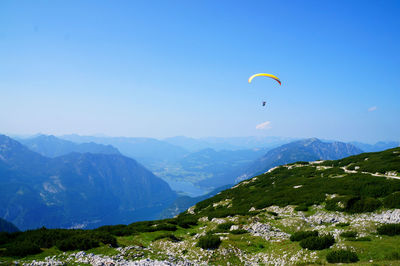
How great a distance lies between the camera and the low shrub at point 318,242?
49.1ft

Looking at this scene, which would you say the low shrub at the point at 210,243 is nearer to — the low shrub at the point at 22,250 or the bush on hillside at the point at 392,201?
the low shrub at the point at 22,250

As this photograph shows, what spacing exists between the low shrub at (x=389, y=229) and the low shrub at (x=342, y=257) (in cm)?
532

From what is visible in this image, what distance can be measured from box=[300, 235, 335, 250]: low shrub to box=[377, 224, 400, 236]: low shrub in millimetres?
4180

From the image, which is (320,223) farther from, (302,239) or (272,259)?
(272,259)

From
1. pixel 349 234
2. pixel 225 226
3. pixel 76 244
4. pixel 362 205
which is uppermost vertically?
pixel 76 244

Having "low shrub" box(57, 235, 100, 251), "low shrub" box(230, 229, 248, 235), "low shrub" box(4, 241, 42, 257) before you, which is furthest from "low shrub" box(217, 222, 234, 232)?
"low shrub" box(4, 241, 42, 257)

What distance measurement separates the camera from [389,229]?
53.5 ft

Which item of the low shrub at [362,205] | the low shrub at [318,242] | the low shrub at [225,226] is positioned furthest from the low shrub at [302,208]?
the low shrub at [318,242]

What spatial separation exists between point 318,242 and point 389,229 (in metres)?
6.02

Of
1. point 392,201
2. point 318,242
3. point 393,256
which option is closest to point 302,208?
point 392,201

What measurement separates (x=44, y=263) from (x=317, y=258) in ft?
55.7

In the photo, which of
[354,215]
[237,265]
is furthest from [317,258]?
[354,215]

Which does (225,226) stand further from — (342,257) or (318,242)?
(342,257)

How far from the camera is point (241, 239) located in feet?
61.6
